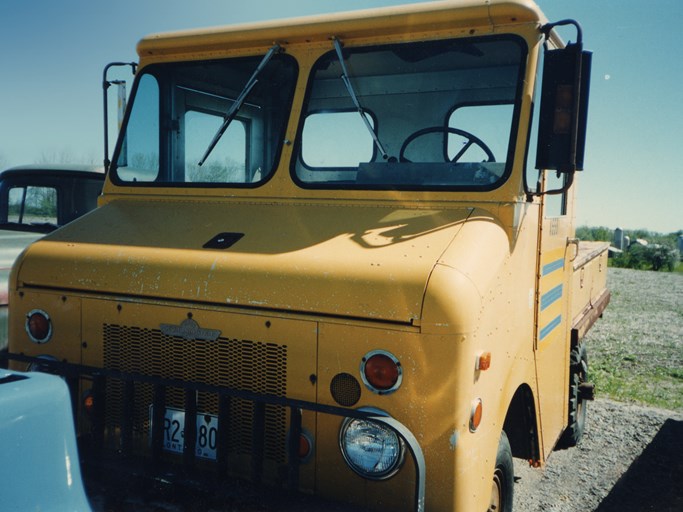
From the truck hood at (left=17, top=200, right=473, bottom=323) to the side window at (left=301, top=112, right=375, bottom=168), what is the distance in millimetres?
489

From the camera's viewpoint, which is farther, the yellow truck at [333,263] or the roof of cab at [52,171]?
the roof of cab at [52,171]

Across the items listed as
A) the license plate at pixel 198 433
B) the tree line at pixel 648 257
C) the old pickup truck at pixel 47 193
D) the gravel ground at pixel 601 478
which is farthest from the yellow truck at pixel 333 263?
the tree line at pixel 648 257

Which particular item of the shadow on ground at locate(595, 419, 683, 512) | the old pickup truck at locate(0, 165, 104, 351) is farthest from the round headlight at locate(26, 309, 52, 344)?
the old pickup truck at locate(0, 165, 104, 351)

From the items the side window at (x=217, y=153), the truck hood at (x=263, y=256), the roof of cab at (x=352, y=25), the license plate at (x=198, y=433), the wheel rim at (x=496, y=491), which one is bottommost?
the wheel rim at (x=496, y=491)

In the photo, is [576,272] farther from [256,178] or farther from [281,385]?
[281,385]

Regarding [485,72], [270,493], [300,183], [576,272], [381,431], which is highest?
[485,72]

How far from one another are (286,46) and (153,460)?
2.24 meters

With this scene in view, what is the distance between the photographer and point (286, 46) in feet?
11.8

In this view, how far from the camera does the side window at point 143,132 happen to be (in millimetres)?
3986

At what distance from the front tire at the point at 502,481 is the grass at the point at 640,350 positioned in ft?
14.3

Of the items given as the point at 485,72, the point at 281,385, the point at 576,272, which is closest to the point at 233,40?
the point at 485,72

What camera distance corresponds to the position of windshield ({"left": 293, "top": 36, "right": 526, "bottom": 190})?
10.6ft

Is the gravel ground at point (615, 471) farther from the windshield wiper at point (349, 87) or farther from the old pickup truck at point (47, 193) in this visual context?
the old pickup truck at point (47, 193)

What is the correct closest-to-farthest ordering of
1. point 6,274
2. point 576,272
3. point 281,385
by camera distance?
point 281,385 < point 576,272 < point 6,274
